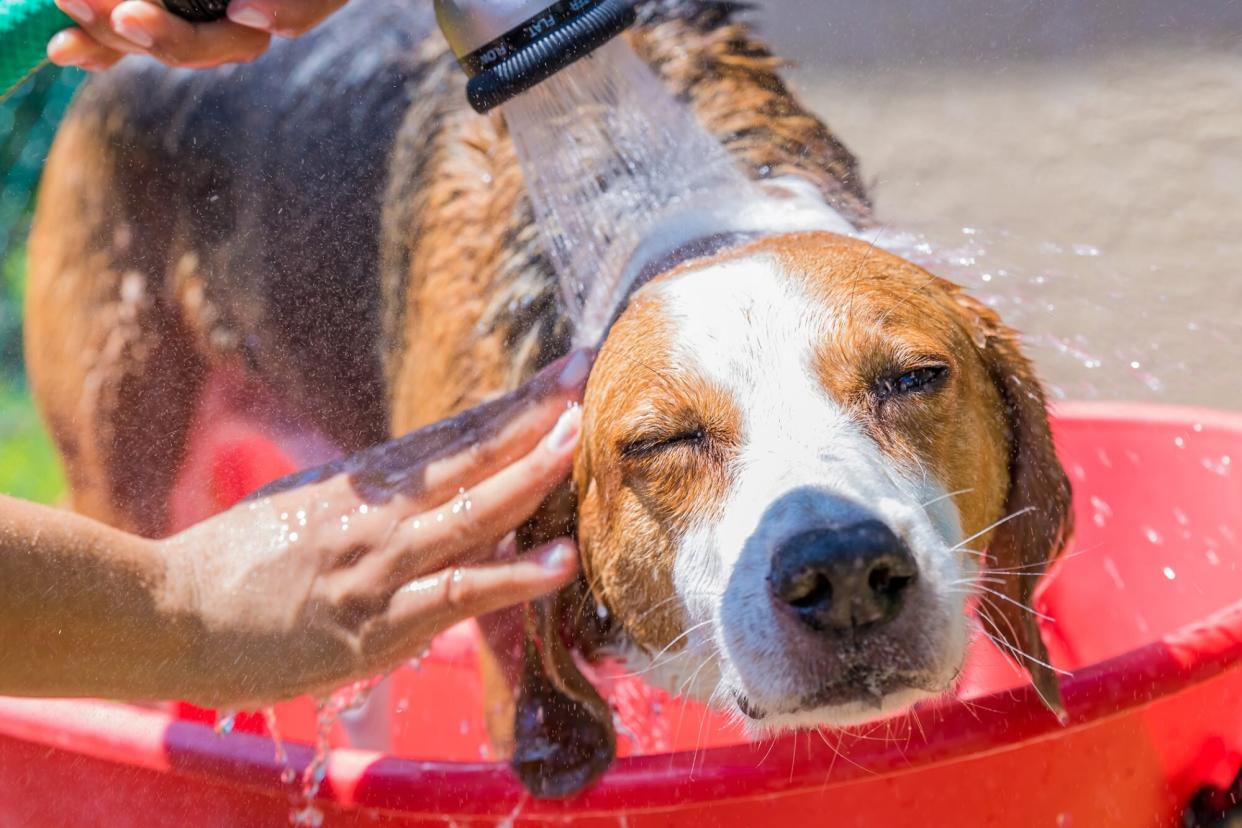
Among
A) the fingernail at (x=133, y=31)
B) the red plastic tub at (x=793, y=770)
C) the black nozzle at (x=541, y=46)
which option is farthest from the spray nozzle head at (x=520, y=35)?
the red plastic tub at (x=793, y=770)

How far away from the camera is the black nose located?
169cm


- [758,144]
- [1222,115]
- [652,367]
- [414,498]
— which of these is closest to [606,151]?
[758,144]

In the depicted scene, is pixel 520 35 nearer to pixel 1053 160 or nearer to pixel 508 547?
pixel 508 547

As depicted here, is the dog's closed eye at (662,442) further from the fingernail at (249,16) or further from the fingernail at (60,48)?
the fingernail at (60,48)

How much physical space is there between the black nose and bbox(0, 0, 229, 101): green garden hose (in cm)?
133

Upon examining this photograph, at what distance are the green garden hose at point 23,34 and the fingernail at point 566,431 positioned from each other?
109 centimetres

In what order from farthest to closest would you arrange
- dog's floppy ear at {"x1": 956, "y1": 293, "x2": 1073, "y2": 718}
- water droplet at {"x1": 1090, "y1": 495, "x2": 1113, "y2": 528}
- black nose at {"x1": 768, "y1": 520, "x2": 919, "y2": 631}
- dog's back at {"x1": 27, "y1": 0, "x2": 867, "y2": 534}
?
water droplet at {"x1": 1090, "y1": 495, "x2": 1113, "y2": 528} < dog's back at {"x1": 27, "y1": 0, "x2": 867, "y2": 534} < dog's floppy ear at {"x1": 956, "y1": 293, "x2": 1073, "y2": 718} < black nose at {"x1": 768, "y1": 520, "x2": 919, "y2": 631}

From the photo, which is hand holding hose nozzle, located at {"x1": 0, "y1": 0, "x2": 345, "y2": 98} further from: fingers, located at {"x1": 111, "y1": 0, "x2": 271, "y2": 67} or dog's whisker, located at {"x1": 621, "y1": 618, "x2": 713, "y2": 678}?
dog's whisker, located at {"x1": 621, "y1": 618, "x2": 713, "y2": 678}

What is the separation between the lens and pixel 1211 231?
183 inches

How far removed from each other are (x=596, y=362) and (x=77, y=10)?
1.09 metres

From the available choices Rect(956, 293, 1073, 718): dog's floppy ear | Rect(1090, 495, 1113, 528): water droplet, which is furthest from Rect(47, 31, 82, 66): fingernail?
Rect(1090, 495, 1113, 528): water droplet

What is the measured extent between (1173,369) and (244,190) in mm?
3065

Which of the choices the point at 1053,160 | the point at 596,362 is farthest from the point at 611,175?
the point at 1053,160

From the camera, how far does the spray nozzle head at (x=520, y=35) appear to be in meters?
2.15
